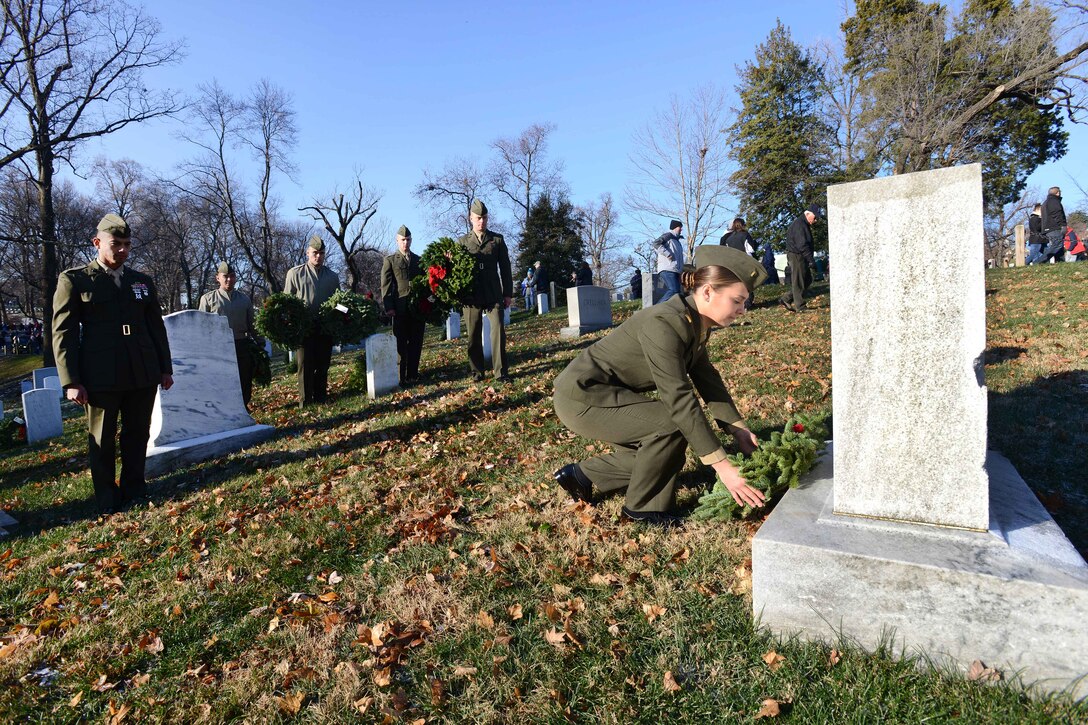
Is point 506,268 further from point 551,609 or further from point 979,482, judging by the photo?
point 979,482

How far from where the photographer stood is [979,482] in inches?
89.3

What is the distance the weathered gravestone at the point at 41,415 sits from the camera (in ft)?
34.7

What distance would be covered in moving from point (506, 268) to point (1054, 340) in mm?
7054

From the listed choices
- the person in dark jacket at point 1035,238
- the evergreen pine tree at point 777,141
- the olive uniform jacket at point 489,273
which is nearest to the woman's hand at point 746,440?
the olive uniform jacket at point 489,273

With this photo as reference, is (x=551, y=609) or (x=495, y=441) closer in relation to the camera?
(x=551, y=609)

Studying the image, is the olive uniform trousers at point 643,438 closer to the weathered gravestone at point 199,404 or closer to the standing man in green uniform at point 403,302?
the weathered gravestone at point 199,404

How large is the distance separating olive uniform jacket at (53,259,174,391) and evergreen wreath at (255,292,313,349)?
9.56 feet

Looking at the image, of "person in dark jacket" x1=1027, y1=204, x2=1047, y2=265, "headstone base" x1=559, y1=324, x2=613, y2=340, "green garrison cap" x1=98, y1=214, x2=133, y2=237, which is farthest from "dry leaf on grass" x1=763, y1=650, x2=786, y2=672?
"person in dark jacket" x1=1027, y1=204, x2=1047, y2=265

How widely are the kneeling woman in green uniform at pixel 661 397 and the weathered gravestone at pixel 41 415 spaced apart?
11302mm

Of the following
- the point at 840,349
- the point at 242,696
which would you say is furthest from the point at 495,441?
the point at 840,349

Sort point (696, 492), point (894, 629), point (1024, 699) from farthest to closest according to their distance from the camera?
point (696, 492) → point (894, 629) → point (1024, 699)

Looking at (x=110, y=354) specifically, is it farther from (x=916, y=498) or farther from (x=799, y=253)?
(x=799, y=253)

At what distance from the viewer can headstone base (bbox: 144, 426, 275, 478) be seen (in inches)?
250

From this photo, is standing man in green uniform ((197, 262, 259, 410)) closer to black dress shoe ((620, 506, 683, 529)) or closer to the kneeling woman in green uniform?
the kneeling woman in green uniform
